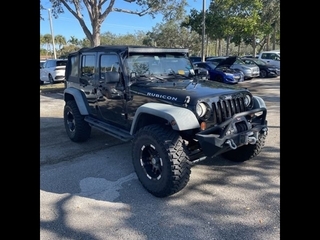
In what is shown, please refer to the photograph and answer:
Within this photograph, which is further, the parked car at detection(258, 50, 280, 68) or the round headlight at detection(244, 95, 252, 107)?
the parked car at detection(258, 50, 280, 68)

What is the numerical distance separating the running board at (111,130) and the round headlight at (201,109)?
1.20 meters

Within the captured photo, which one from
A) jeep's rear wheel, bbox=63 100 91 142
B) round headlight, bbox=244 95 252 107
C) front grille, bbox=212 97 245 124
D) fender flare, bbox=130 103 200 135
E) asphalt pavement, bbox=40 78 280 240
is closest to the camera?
asphalt pavement, bbox=40 78 280 240

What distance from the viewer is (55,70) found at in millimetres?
15836

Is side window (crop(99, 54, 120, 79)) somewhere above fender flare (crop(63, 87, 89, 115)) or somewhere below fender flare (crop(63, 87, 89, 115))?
above

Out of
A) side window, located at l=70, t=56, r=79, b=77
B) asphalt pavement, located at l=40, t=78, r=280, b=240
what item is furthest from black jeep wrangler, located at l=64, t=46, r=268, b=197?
side window, located at l=70, t=56, r=79, b=77

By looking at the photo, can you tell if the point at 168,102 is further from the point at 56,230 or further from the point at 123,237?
the point at 56,230

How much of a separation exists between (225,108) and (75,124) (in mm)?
3123

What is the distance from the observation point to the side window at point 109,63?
13.9ft

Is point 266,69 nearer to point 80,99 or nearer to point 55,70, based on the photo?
point 55,70

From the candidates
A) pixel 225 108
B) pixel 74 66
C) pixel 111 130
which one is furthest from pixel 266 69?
pixel 225 108

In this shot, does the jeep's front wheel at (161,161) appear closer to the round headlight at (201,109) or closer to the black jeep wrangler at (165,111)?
the black jeep wrangler at (165,111)

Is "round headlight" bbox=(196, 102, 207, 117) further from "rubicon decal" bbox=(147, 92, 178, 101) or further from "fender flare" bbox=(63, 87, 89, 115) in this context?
"fender flare" bbox=(63, 87, 89, 115)

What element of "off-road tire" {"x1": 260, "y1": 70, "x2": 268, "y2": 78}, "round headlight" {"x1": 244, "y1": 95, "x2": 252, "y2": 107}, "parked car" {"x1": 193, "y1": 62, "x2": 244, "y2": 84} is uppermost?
"off-road tire" {"x1": 260, "y1": 70, "x2": 268, "y2": 78}

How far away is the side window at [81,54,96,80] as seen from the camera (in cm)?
492
